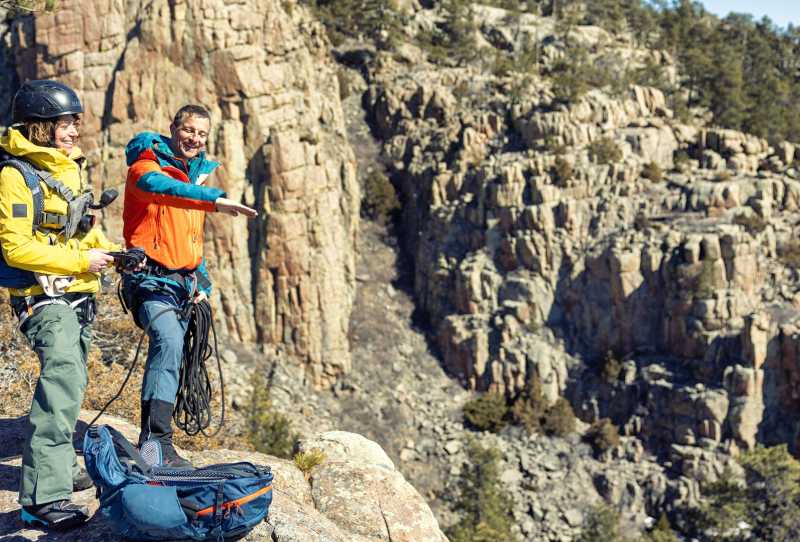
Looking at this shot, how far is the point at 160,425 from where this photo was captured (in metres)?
4.11

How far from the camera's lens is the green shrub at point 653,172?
98.1 ft

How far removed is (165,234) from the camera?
14.1ft

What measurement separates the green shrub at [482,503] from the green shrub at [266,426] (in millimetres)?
6101

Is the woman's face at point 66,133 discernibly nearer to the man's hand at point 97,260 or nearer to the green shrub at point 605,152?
the man's hand at point 97,260

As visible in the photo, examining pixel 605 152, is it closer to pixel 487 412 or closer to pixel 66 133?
pixel 487 412

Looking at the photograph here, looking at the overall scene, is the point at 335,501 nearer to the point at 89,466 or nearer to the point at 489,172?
the point at 89,466

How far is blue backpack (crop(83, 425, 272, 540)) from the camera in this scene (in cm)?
337

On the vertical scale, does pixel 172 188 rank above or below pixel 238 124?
below

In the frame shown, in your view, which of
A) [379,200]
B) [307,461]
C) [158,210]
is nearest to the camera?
[158,210]

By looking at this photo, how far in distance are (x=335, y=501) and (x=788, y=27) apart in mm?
58860

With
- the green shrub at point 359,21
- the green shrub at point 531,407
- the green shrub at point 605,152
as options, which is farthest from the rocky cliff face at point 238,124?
the green shrub at point 605,152

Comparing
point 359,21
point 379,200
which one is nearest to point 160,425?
point 379,200

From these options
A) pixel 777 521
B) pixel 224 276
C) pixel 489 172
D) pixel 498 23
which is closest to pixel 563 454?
pixel 777 521

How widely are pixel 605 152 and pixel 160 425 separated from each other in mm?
28848
